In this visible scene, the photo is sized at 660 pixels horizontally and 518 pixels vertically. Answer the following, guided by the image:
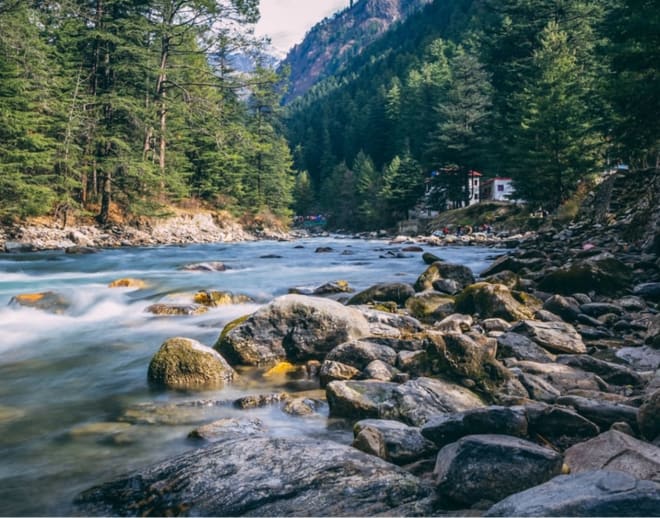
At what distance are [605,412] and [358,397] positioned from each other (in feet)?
7.30

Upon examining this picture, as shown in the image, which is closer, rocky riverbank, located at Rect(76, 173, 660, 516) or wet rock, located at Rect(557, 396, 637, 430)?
rocky riverbank, located at Rect(76, 173, 660, 516)

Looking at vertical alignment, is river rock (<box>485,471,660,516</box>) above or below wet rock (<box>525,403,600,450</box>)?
above

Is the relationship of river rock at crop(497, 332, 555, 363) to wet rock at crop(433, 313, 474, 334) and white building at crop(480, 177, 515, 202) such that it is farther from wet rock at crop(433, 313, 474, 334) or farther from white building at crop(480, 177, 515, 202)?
white building at crop(480, 177, 515, 202)

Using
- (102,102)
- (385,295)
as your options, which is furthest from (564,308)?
(102,102)

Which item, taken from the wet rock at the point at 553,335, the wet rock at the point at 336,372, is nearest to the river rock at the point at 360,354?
the wet rock at the point at 336,372

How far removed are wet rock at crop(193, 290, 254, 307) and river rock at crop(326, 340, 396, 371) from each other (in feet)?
16.1

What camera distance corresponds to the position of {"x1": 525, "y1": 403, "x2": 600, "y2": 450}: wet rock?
3771 mm

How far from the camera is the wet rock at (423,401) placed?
15.0 feet

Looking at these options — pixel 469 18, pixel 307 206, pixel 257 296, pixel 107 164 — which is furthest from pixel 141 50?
pixel 469 18

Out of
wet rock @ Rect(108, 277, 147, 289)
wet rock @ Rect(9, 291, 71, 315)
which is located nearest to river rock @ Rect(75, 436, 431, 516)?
wet rock @ Rect(9, 291, 71, 315)

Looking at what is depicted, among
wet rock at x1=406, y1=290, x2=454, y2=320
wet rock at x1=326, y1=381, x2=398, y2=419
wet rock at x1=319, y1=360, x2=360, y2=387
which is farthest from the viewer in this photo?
wet rock at x1=406, y1=290, x2=454, y2=320

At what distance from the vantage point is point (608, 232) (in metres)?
17.1

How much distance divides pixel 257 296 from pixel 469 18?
11895 cm

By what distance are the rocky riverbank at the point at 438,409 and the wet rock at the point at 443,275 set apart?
5.15 feet
